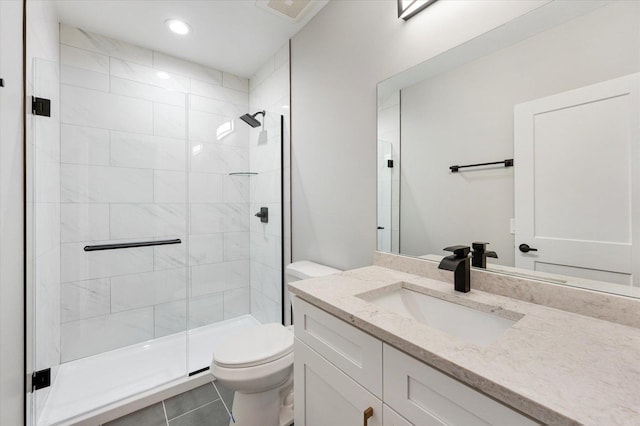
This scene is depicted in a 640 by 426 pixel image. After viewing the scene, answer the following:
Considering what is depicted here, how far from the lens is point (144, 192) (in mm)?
2205

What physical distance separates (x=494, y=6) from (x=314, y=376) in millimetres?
1475

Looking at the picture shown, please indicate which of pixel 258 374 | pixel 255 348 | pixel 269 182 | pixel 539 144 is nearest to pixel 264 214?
pixel 269 182

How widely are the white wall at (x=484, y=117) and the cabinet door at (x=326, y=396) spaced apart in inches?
26.0

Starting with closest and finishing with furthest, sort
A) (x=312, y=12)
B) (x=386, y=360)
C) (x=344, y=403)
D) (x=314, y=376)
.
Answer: (x=386, y=360), (x=344, y=403), (x=314, y=376), (x=312, y=12)

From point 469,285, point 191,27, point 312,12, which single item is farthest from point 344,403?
point 191,27

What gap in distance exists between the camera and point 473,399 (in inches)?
20.3

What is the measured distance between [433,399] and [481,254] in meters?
0.60

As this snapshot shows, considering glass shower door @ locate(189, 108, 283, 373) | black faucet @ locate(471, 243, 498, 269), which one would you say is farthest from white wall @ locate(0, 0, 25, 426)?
black faucet @ locate(471, 243, 498, 269)

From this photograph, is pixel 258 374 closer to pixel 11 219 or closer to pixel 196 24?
pixel 11 219

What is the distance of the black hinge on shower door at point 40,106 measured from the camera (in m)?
1.40

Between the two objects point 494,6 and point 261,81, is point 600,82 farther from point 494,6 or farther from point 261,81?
point 261,81

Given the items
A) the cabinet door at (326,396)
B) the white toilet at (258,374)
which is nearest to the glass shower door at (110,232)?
the white toilet at (258,374)

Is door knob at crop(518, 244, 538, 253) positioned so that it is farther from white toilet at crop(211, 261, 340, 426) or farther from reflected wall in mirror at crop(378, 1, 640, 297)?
white toilet at crop(211, 261, 340, 426)

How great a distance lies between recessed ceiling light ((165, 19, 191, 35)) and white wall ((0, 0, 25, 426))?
2.89ft
